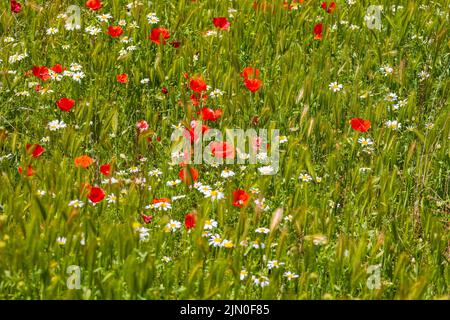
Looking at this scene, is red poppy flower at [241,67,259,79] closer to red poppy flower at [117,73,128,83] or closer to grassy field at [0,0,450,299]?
grassy field at [0,0,450,299]

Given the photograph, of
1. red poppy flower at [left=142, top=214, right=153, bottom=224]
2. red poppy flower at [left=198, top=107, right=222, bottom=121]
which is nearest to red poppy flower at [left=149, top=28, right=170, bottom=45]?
red poppy flower at [left=198, top=107, right=222, bottom=121]

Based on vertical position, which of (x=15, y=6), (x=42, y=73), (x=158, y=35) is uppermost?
(x=15, y=6)

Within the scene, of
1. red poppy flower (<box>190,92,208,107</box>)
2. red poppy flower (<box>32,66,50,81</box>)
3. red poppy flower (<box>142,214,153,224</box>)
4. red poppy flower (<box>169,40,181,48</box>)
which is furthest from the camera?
red poppy flower (<box>169,40,181,48</box>)

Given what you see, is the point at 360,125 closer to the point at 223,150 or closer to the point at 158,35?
the point at 223,150

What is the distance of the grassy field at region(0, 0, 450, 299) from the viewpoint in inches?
96.1

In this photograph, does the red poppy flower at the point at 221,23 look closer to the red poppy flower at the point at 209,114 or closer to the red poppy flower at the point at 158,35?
the red poppy flower at the point at 158,35

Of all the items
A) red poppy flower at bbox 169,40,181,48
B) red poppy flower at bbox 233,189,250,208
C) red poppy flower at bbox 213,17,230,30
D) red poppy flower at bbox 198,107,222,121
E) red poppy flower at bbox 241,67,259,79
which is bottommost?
red poppy flower at bbox 233,189,250,208

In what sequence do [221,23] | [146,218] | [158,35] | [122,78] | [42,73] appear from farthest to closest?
[221,23], [158,35], [122,78], [42,73], [146,218]

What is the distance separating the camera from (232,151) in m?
3.02

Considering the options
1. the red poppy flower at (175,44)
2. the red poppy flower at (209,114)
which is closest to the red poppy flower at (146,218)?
the red poppy flower at (209,114)

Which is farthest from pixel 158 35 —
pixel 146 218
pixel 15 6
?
pixel 146 218

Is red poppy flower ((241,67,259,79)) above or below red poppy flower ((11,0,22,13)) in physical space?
below
